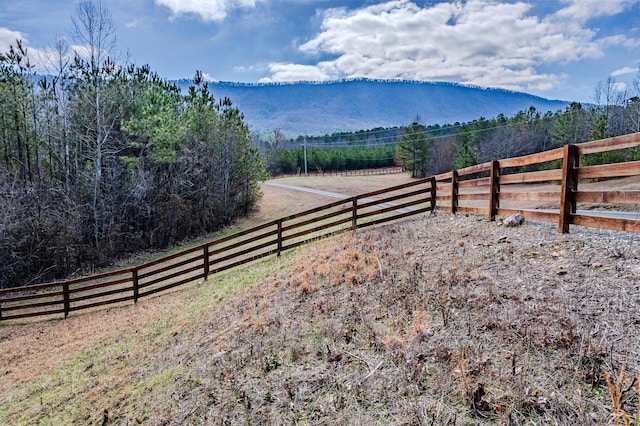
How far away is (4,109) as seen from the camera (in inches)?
638

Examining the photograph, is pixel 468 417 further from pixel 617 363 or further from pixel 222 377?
pixel 222 377

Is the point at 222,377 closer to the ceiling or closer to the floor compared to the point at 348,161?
closer to the floor

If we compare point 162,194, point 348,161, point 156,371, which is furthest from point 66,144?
point 348,161

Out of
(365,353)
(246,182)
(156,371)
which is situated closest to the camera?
(365,353)

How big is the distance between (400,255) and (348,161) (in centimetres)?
6852

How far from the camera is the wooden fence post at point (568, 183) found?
4.92 m

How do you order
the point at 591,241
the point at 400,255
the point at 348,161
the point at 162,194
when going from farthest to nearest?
the point at 348,161, the point at 162,194, the point at 400,255, the point at 591,241

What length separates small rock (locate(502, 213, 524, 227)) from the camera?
626 cm

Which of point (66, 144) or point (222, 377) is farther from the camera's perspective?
point (66, 144)

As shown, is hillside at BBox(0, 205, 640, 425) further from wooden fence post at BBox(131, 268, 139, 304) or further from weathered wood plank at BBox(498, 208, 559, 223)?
wooden fence post at BBox(131, 268, 139, 304)

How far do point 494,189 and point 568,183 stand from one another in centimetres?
201

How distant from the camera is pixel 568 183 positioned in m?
4.92

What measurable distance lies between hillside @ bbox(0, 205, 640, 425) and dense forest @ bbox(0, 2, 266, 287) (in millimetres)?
10103

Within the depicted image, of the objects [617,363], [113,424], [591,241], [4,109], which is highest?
[4,109]
